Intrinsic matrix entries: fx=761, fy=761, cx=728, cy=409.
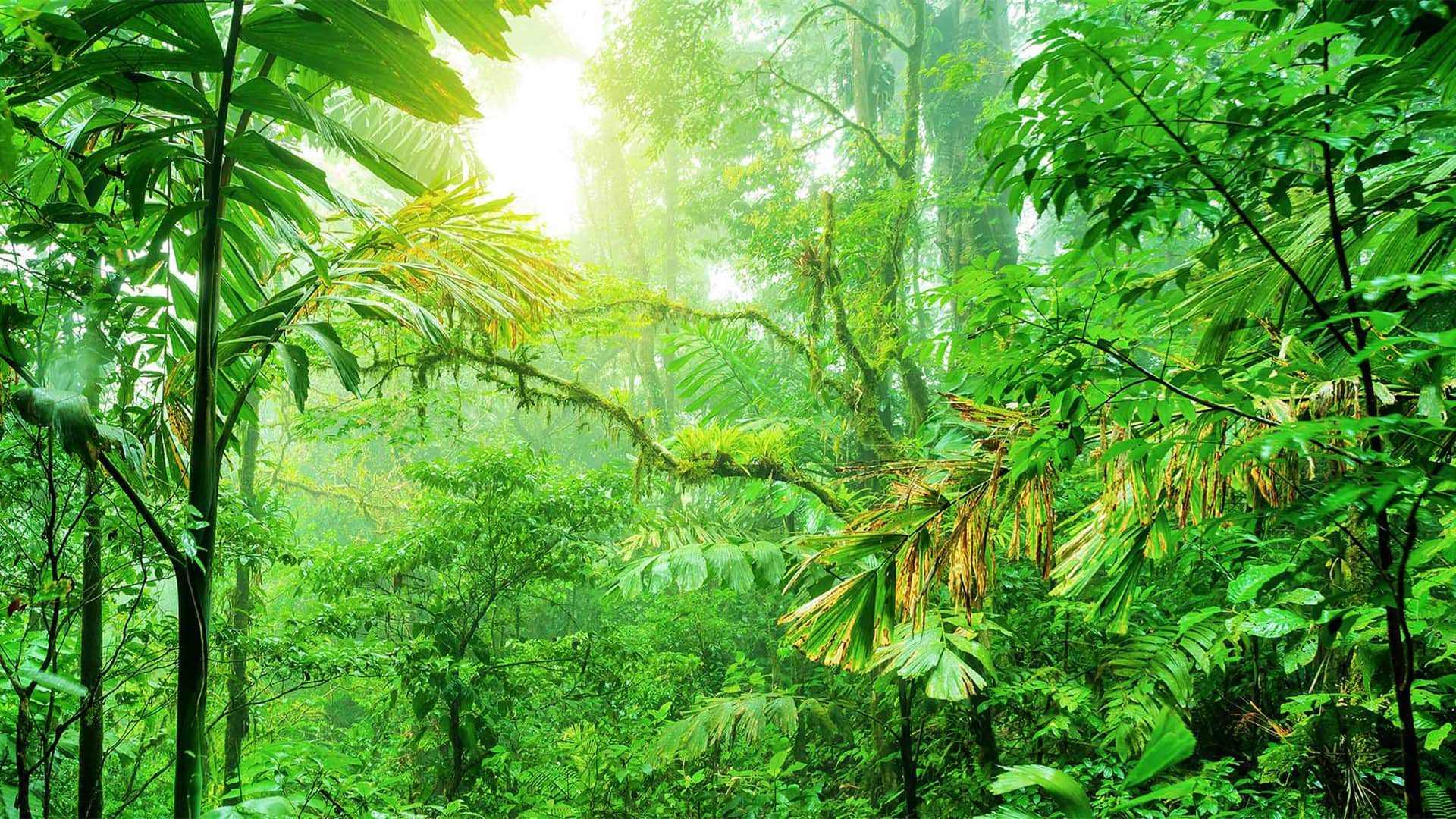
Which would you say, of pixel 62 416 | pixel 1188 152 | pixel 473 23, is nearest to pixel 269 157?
pixel 473 23

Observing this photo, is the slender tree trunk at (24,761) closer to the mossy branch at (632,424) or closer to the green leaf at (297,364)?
the green leaf at (297,364)

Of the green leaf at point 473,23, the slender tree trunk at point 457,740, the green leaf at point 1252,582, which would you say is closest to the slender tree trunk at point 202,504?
the green leaf at point 473,23

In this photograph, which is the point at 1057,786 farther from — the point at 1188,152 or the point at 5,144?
the point at 5,144

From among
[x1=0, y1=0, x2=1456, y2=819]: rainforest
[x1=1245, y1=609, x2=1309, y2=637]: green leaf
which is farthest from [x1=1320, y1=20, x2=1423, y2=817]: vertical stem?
[x1=1245, y1=609, x2=1309, y2=637]: green leaf

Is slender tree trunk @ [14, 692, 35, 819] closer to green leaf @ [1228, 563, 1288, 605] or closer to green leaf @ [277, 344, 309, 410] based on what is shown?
green leaf @ [277, 344, 309, 410]

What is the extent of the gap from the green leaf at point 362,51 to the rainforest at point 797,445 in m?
0.01

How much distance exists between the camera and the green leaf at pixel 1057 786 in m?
0.72

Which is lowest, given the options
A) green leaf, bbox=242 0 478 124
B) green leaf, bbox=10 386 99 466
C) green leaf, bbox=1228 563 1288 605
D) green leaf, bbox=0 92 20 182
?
green leaf, bbox=1228 563 1288 605

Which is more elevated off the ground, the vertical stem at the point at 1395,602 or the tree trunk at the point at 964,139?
the tree trunk at the point at 964,139

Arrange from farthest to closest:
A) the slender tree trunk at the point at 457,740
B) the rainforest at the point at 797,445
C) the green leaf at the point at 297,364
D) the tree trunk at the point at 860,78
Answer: the tree trunk at the point at 860,78
the slender tree trunk at the point at 457,740
the green leaf at the point at 297,364
the rainforest at the point at 797,445

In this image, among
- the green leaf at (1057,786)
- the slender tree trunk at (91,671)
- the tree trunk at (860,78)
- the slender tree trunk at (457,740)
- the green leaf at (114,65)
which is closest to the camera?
the green leaf at (1057,786)

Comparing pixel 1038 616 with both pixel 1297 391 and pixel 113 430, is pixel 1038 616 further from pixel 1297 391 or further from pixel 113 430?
pixel 113 430

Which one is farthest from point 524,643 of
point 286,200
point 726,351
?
point 286,200

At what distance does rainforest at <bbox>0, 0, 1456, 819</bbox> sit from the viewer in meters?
1.05
